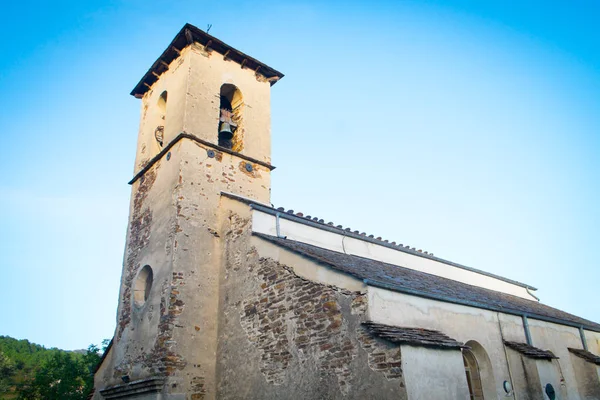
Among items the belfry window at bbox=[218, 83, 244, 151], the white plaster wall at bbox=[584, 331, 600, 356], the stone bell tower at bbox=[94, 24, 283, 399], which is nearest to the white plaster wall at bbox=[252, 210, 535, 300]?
the stone bell tower at bbox=[94, 24, 283, 399]

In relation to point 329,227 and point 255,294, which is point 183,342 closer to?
point 255,294

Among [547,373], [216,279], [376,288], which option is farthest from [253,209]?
[547,373]

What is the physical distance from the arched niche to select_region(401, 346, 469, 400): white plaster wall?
2601 mm

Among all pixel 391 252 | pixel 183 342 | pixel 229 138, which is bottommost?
pixel 183 342

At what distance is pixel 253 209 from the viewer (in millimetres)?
11453

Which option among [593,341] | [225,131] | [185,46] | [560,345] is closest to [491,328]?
[560,345]

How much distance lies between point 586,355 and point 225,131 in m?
12.3

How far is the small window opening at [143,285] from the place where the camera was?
12305 millimetres

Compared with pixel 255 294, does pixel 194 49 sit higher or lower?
higher

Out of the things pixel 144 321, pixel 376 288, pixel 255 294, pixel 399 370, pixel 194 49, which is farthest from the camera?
pixel 194 49

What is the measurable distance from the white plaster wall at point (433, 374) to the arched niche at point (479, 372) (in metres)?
2.60

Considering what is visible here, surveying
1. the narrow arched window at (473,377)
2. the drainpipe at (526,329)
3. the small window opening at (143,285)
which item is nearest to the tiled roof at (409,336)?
the narrow arched window at (473,377)

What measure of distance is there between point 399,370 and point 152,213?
862 cm

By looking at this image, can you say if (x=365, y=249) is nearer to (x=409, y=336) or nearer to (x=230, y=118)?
(x=230, y=118)
